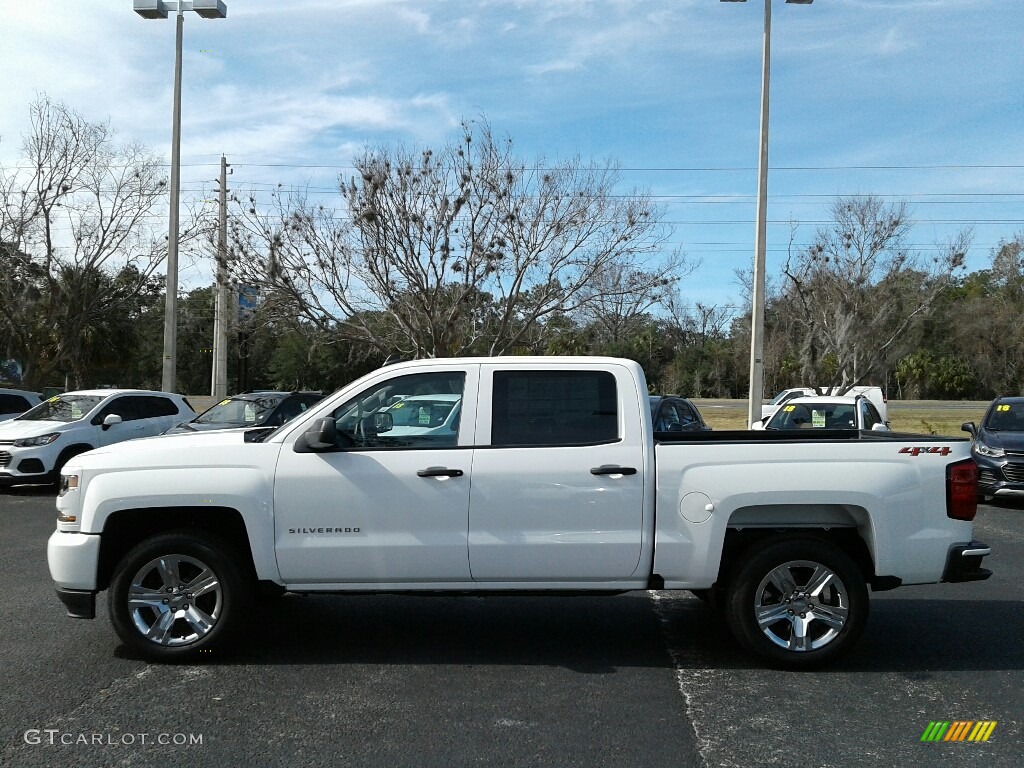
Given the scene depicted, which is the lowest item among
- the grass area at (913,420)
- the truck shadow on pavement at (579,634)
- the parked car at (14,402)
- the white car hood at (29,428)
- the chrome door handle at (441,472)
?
the truck shadow on pavement at (579,634)

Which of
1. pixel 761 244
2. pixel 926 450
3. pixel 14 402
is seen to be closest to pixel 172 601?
pixel 926 450

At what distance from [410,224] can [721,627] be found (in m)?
15.0

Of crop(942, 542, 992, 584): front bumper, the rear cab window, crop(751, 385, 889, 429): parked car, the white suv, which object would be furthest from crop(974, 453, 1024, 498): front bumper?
the white suv

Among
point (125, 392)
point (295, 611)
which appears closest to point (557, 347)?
point (125, 392)

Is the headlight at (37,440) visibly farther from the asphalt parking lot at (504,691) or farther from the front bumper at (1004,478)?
the front bumper at (1004,478)

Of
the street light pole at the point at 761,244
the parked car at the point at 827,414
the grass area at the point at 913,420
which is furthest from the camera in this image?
the grass area at the point at 913,420

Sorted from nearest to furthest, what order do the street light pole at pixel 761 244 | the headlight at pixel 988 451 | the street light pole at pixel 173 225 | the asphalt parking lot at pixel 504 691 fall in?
the asphalt parking lot at pixel 504 691 < the headlight at pixel 988 451 < the street light pole at pixel 761 244 < the street light pole at pixel 173 225

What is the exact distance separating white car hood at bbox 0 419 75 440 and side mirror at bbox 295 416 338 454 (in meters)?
10.8

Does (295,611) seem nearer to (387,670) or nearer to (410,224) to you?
(387,670)

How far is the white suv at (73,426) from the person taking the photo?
47.9 feet

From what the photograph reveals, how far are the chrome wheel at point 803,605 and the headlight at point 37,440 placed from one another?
12.4 metres

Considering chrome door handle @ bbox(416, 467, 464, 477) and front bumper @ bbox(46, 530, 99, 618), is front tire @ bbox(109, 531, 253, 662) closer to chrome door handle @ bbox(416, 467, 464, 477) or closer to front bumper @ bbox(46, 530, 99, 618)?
front bumper @ bbox(46, 530, 99, 618)

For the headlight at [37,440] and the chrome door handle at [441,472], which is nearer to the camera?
the chrome door handle at [441,472]

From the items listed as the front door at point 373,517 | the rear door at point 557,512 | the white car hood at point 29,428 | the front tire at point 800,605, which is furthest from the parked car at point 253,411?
the front tire at point 800,605
